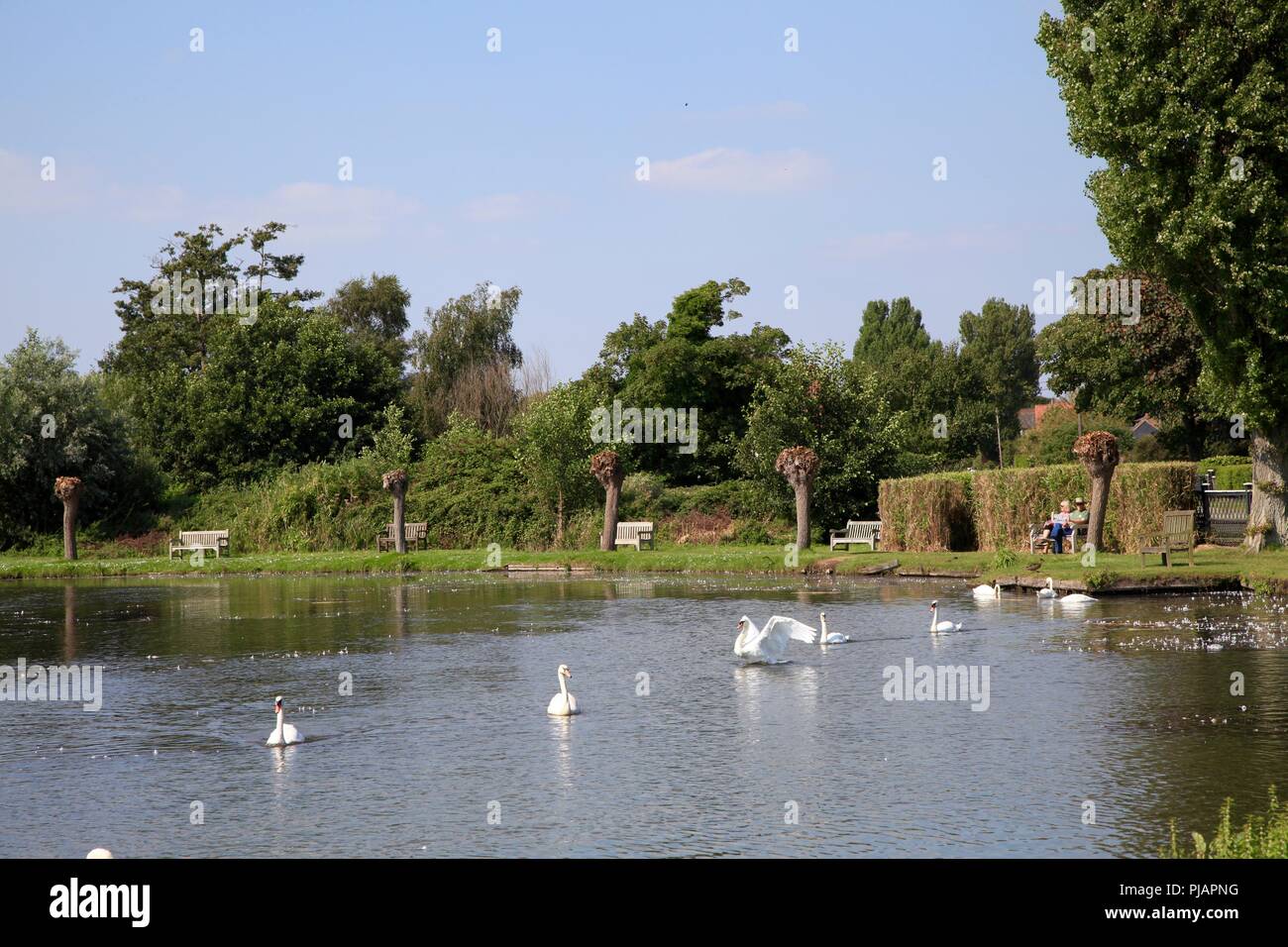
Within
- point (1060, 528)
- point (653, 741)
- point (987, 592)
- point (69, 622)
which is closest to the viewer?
point (653, 741)

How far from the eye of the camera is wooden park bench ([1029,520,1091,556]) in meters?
36.6

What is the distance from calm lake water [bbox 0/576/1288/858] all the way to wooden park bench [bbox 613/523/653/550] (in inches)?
800

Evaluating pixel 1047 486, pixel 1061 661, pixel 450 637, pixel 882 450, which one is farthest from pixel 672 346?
pixel 1061 661

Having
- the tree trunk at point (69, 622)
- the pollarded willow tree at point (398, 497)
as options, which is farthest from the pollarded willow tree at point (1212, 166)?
the pollarded willow tree at point (398, 497)

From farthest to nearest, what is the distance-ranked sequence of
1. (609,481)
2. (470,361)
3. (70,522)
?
(470,361) < (70,522) < (609,481)

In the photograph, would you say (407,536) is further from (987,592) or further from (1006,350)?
(1006,350)

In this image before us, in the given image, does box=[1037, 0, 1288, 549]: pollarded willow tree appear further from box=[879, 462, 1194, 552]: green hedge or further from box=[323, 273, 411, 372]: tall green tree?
box=[323, 273, 411, 372]: tall green tree

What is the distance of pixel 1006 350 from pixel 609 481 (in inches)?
3082

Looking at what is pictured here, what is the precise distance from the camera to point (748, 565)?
41781 millimetres

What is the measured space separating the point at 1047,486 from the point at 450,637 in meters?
20.8

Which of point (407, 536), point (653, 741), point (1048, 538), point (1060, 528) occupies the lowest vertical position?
point (653, 741)

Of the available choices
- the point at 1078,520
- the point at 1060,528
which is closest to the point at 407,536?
the point at 1060,528

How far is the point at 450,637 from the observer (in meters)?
25.4
